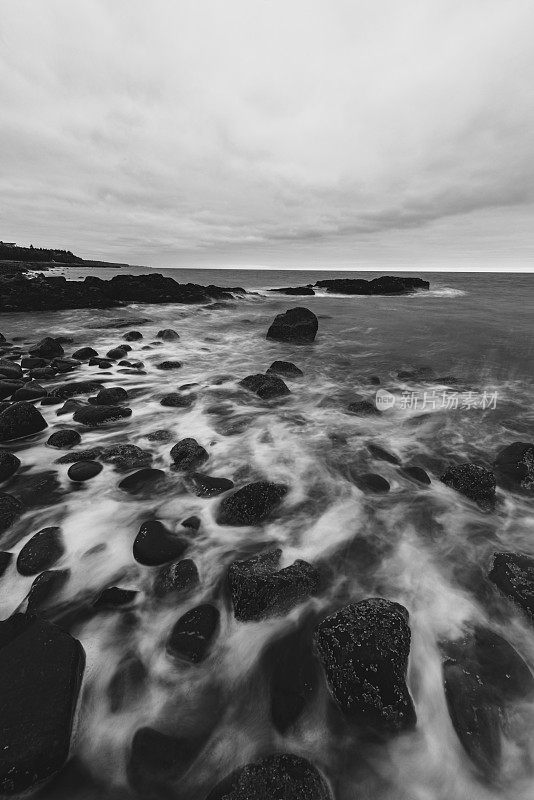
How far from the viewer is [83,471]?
175 inches

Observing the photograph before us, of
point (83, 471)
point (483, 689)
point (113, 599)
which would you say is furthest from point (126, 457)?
point (483, 689)

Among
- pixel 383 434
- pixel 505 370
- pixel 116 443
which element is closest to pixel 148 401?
pixel 116 443

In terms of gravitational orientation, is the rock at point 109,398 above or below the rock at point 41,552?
above

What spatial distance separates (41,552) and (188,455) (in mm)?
2061

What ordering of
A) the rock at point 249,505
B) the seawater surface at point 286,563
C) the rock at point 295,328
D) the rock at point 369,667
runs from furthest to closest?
the rock at point 295,328 → the rock at point 249,505 → the rock at point 369,667 → the seawater surface at point 286,563

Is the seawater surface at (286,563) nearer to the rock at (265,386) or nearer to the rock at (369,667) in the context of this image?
the rock at (369,667)

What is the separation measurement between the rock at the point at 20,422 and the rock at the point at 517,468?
23.3 ft

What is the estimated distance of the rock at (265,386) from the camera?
7.84m

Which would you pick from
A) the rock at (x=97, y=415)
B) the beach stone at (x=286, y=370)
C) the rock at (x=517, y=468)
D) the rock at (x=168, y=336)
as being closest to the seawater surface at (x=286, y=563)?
the rock at (x=97, y=415)

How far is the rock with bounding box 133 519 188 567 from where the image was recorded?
3.24m

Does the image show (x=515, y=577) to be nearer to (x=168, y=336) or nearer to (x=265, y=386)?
(x=265, y=386)

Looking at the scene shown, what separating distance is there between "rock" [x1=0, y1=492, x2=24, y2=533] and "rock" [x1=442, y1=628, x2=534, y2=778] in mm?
4221

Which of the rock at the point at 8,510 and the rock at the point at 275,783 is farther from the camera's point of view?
the rock at the point at 8,510

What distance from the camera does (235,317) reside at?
2259 centimetres
